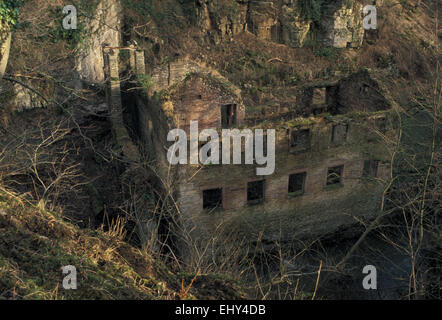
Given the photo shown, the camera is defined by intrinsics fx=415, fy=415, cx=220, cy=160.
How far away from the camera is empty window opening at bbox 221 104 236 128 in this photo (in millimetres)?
18206

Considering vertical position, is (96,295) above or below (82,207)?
above

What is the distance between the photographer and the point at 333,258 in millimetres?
15383

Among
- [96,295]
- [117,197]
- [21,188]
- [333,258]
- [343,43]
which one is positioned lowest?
[333,258]

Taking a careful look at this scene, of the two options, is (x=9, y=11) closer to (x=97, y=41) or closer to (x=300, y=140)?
(x=300, y=140)

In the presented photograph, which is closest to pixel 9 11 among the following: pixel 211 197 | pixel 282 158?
pixel 211 197

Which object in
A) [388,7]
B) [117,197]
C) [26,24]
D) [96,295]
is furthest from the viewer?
[388,7]

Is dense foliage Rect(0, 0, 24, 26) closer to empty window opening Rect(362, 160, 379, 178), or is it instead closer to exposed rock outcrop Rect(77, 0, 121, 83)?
exposed rock outcrop Rect(77, 0, 121, 83)

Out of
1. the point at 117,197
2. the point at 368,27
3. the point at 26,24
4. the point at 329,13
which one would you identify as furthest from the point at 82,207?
the point at 368,27

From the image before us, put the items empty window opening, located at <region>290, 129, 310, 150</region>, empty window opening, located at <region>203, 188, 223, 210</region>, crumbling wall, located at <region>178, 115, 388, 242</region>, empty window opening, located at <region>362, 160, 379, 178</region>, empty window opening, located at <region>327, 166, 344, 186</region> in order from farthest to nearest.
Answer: empty window opening, located at <region>362, 160, 379, 178</region> < empty window opening, located at <region>327, 166, 344, 186</region> < empty window opening, located at <region>203, 188, 223, 210</region> < empty window opening, located at <region>290, 129, 310, 150</region> < crumbling wall, located at <region>178, 115, 388, 242</region>

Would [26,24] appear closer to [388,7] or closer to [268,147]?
[268,147]

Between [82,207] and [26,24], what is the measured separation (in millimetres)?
6583

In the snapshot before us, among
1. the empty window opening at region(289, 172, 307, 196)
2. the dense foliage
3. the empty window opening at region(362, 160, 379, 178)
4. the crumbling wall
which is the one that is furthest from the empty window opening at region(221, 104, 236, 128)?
the dense foliage

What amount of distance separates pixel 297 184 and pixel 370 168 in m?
2.99

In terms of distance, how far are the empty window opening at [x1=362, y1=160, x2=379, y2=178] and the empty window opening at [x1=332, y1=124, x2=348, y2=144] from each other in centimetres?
196
